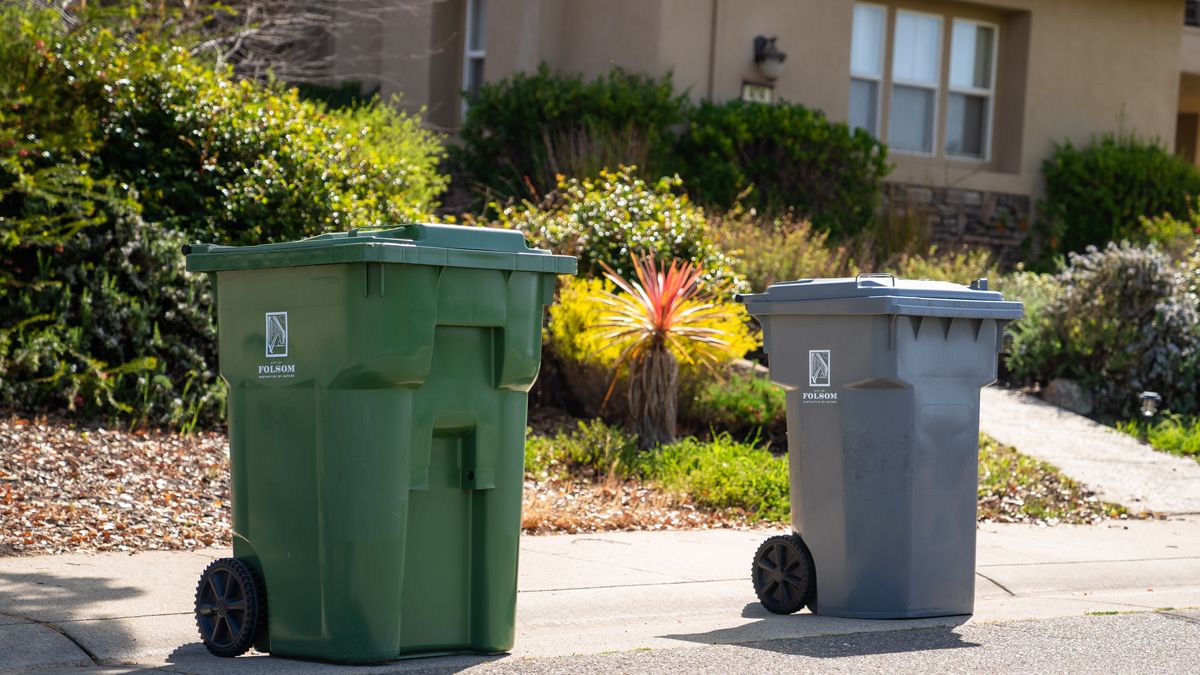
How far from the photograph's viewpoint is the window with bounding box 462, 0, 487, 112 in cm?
1780

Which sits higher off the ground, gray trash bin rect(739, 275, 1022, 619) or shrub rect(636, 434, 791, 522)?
gray trash bin rect(739, 275, 1022, 619)

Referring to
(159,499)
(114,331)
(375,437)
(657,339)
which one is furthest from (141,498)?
(657,339)

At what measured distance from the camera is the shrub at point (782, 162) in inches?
609

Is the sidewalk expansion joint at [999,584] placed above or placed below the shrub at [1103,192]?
below

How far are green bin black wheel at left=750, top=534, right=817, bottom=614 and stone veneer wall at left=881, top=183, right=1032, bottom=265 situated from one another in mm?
11184

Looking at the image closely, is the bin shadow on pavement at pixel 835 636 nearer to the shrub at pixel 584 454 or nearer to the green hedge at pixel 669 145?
the shrub at pixel 584 454

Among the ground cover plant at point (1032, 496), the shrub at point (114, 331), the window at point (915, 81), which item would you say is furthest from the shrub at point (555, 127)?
the ground cover plant at point (1032, 496)

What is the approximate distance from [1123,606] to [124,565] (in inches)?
184

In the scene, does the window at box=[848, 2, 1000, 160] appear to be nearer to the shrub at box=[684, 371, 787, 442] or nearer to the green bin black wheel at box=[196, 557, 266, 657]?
the shrub at box=[684, 371, 787, 442]

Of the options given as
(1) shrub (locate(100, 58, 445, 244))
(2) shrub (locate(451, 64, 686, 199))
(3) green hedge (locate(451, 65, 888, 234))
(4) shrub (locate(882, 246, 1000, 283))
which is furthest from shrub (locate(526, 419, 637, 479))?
(3) green hedge (locate(451, 65, 888, 234))

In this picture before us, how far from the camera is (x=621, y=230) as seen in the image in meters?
11.8

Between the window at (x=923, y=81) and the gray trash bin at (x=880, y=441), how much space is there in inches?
455

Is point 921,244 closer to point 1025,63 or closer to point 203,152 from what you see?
point 1025,63

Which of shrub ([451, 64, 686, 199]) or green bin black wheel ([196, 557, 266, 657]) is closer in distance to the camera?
green bin black wheel ([196, 557, 266, 657])
